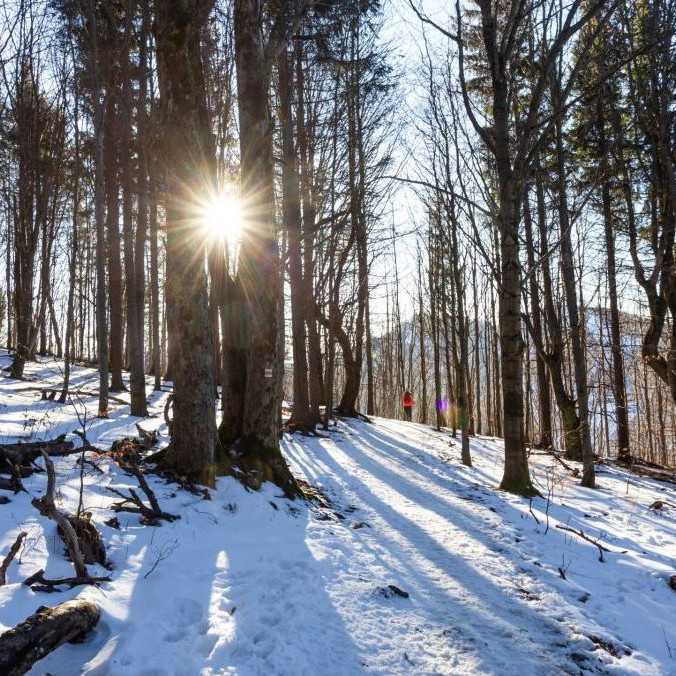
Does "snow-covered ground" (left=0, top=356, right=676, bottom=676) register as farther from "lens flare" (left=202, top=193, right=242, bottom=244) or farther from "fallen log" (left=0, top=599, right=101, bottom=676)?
"lens flare" (left=202, top=193, right=242, bottom=244)

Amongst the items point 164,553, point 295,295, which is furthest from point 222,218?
point 295,295

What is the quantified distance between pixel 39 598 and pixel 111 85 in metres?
10.6

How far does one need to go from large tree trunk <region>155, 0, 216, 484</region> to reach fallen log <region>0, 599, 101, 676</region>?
279 cm

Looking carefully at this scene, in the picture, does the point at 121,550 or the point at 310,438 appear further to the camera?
the point at 310,438

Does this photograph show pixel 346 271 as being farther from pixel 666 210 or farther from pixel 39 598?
pixel 39 598

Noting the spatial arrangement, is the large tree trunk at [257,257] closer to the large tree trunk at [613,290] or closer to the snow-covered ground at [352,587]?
the snow-covered ground at [352,587]

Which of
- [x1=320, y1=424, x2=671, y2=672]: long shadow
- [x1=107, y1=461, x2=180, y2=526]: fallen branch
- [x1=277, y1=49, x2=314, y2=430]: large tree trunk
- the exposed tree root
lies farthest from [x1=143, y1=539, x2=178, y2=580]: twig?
[x1=277, y1=49, x2=314, y2=430]: large tree trunk

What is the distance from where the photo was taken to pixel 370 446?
39.7 feet

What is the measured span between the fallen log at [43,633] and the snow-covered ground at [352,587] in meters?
0.12

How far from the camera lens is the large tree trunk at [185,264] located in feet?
17.5

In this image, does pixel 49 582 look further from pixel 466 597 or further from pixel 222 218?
pixel 222 218

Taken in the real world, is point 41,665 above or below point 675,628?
above

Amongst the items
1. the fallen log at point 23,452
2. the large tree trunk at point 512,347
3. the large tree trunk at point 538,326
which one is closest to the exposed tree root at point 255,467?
the fallen log at point 23,452

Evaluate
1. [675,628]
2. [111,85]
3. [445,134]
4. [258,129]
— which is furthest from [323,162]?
[675,628]
